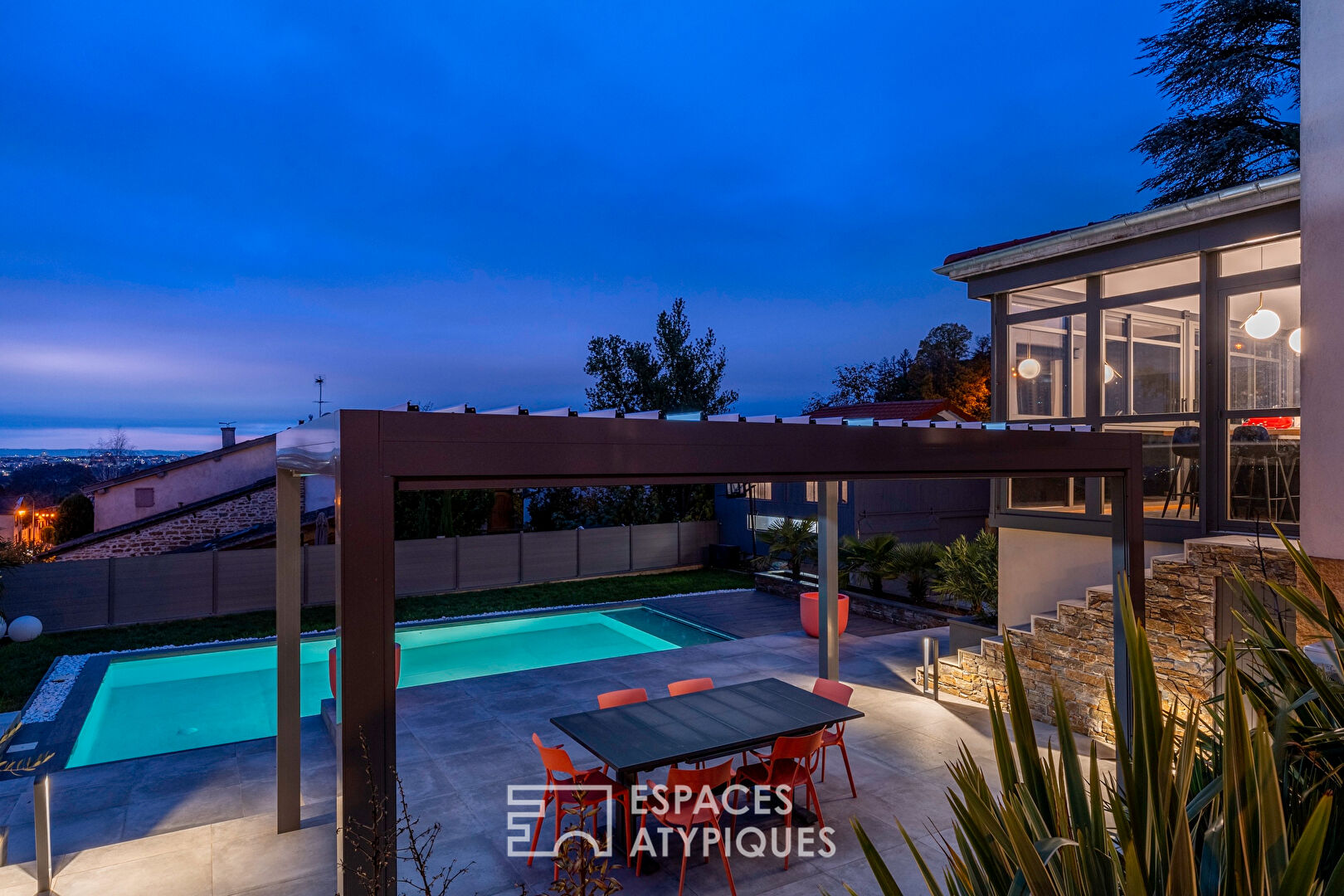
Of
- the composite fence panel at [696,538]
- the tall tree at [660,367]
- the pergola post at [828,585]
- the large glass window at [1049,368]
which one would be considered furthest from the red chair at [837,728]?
the tall tree at [660,367]

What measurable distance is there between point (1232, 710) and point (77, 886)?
6.24m

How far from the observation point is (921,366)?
3609 centimetres

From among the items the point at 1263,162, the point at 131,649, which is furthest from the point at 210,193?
the point at 1263,162

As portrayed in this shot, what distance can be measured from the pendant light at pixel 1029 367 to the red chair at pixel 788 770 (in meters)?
5.54

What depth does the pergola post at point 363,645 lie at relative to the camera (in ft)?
10.7

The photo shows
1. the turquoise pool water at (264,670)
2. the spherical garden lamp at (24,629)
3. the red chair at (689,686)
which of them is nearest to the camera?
the red chair at (689,686)

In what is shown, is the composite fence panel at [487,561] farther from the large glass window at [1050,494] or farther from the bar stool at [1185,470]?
the bar stool at [1185,470]

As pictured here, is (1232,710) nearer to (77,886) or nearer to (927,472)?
(927,472)

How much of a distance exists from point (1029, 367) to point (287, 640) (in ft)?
27.8

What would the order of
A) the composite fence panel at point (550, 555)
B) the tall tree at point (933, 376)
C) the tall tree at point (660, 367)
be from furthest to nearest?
the tall tree at point (933, 376), the tall tree at point (660, 367), the composite fence panel at point (550, 555)

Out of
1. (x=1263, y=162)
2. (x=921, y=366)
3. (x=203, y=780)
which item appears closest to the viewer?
(x=203, y=780)

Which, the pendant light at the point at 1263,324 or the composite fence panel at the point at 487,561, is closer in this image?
the pendant light at the point at 1263,324

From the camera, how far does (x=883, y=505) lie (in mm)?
20047

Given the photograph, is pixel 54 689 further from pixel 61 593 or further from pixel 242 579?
pixel 242 579
